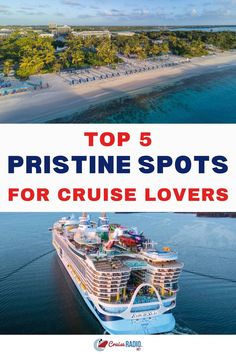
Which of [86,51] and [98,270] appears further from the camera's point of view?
[86,51]

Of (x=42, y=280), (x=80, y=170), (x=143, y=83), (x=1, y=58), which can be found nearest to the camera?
(x=80, y=170)

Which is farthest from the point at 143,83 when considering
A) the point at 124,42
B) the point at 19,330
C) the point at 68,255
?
the point at 19,330

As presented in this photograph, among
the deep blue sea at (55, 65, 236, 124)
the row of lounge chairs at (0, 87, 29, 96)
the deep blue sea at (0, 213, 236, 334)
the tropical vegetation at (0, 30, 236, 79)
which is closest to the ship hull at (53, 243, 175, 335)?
the deep blue sea at (0, 213, 236, 334)

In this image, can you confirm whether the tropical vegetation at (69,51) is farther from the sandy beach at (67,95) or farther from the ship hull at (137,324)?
the ship hull at (137,324)

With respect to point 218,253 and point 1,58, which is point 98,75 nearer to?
point 1,58
